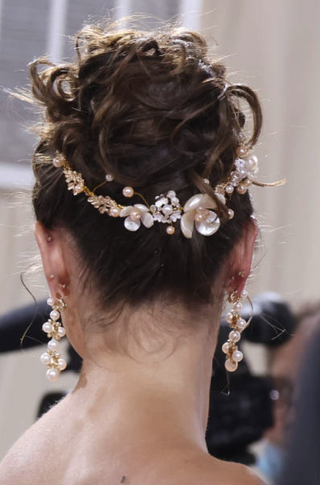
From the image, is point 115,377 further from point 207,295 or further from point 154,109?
point 154,109

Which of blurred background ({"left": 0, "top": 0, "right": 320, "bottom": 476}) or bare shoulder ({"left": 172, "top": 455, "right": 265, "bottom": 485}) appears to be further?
blurred background ({"left": 0, "top": 0, "right": 320, "bottom": 476})

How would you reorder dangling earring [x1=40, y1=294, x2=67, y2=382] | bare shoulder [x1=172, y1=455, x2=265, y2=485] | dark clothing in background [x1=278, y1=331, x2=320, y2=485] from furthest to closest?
1. dark clothing in background [x1=278, y1=331, x2=320, y2=485]
2. dangling earring [x1=40, y1=294, x2=67, y2=382]
3. bare shoulder [x1=172, y1=455, x2=265, y2=485]

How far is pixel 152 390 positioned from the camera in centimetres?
77

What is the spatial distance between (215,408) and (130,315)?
3.59 feet

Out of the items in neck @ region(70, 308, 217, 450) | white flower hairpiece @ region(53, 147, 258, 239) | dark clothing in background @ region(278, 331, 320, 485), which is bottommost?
dark clothing in background @ region(278, 331, 320, 485)

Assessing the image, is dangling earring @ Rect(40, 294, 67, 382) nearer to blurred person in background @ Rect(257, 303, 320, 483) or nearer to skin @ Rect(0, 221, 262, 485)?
skin @ Rect(0, 221, 262, 485)

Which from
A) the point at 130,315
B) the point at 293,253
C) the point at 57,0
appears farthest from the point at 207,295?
the point at 57,0

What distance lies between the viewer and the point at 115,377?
792 millimetres

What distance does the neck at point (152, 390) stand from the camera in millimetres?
758

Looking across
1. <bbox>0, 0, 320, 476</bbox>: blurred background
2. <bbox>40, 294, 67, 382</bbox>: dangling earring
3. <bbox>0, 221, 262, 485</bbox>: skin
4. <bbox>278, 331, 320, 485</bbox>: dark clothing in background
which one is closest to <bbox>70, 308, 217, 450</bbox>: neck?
<bbox>0, 221, 262, 485</bbox>: skin

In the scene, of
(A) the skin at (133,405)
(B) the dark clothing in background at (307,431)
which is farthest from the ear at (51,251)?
(B) the dark clothing in background at (307,431)

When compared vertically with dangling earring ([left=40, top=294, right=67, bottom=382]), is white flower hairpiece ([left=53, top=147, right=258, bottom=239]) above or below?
above

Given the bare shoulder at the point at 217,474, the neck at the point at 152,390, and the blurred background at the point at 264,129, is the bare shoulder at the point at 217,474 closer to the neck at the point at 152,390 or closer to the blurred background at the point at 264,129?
the neck at the point at 152,390

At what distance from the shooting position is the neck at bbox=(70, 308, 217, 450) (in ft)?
2.49
